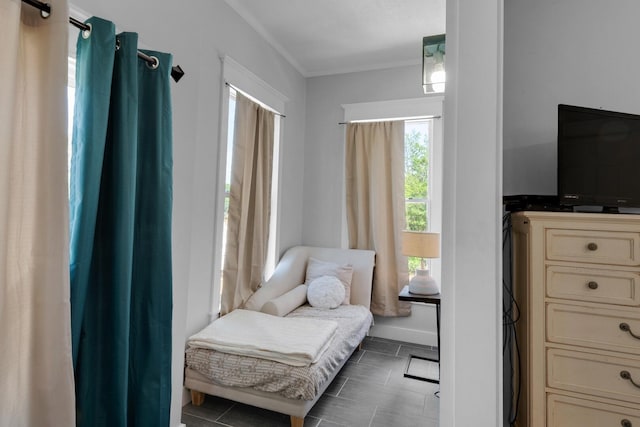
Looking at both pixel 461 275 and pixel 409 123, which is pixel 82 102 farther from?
pixel 409 123

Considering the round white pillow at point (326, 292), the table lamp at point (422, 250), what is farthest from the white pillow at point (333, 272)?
the table lamp at point (422, 250)

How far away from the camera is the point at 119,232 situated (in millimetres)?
959

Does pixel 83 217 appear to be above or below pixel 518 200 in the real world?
below

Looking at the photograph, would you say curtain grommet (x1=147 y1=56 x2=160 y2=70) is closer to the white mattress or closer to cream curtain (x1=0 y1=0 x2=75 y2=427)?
cream curtain (x1=0 y1=0 x2=75 y2=427)

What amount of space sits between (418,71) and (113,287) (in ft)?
11.4

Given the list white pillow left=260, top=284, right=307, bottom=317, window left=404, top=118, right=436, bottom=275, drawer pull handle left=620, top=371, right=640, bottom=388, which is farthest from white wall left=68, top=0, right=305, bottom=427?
drawer pull handle left=620, top=371, right=640, bottom=388

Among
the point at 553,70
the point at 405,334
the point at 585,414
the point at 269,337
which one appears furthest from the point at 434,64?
the point at 405,334

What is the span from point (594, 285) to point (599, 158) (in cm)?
54

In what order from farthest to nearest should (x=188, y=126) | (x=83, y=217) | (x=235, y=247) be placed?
1. (x=235, y=247)
2. (x=188, y=126)
3. (x=83, y=217)

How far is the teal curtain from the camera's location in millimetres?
924

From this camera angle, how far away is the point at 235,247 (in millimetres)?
2744

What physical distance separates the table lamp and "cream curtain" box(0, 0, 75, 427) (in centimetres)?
236

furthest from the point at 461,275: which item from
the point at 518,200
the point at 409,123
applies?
the point at 409,123

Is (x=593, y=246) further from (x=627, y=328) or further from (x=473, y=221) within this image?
(x=473, y=221)
